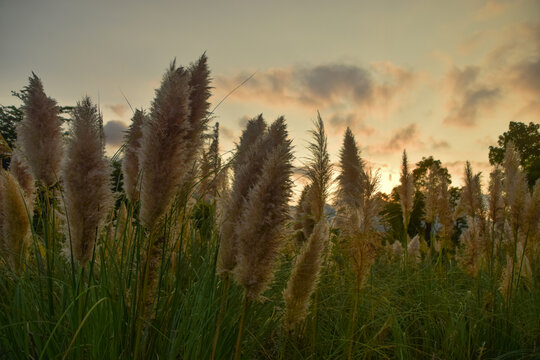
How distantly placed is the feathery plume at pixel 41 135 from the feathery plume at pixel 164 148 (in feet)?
3.95

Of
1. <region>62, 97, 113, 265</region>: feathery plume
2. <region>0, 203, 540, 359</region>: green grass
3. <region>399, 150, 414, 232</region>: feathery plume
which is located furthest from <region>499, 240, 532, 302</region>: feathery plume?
<region>62, 97, 113, 265</region>: feathery plume

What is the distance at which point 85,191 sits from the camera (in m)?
2.06

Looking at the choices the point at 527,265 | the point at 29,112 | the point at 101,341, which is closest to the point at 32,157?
the point at 29,112

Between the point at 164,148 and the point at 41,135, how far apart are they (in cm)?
138

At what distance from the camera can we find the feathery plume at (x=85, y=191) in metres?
2.06

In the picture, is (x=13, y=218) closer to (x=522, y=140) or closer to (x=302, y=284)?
(x=302, y=284)

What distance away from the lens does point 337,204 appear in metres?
3.28

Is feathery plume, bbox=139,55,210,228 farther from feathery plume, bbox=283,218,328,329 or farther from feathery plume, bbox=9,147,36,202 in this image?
feathery plume, bbox=9,147,36,202

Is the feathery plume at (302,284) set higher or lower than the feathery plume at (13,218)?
lower

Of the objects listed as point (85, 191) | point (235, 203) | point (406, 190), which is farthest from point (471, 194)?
point (85, 191)

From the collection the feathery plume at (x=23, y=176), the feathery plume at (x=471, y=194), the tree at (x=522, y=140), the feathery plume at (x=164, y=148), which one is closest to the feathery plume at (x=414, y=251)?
the feathery plume at (x=471, y=194)

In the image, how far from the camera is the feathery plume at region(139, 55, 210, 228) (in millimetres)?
1870

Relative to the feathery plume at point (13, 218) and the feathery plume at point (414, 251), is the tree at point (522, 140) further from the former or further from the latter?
the feathery plume at point (13, 218)

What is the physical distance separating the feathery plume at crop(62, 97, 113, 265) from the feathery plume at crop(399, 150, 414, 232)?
188 inches
